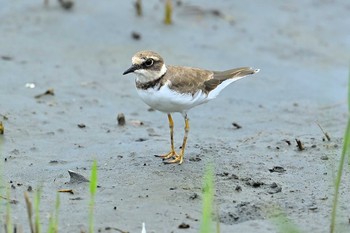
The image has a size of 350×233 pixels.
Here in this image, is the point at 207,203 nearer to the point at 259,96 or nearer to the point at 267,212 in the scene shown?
the point at 267,212

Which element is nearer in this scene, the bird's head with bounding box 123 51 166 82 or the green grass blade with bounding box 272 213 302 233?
the green grass blade with bounding box 272 213 302 233

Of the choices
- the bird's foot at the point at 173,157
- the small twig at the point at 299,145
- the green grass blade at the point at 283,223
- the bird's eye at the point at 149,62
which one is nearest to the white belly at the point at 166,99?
the bird's eye at the point at 149,62

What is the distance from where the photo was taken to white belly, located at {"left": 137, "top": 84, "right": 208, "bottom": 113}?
7.30 m

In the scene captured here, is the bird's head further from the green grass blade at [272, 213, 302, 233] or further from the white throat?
the green grass blade at [272, 213, 302, 233]

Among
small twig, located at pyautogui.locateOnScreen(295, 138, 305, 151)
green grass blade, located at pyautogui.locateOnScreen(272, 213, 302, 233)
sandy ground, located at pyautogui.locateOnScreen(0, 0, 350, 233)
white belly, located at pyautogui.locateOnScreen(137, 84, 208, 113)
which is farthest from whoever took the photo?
small twig, located at pyautogui.locateOnScreen(295, 138, 305, 151)

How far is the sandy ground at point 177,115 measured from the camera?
654 centimetres

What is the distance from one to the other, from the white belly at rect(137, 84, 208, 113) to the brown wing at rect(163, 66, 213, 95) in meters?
0.06

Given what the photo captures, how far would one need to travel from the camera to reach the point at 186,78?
24.9 feet

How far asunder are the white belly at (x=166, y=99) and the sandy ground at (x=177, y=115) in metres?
0.52

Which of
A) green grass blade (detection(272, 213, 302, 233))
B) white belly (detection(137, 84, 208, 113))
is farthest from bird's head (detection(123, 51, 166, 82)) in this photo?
green grass blade (detection(272, 213, 302, 233))

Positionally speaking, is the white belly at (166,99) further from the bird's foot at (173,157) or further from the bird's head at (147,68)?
the bird's foot at (173,157)

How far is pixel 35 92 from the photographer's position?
959 cm

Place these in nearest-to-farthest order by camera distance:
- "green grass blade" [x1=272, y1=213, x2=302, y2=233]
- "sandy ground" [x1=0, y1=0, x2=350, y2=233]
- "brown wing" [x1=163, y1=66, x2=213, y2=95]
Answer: "green grass blade" [x1=272, y1=213, x2=302, y2=233] → "sandy ground" [x1=0, y1=0, x2=350, y2=233] → "brown wing" [x1=163, y1=66, x2=213, y2=95]

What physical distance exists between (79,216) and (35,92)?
11.9 feet
